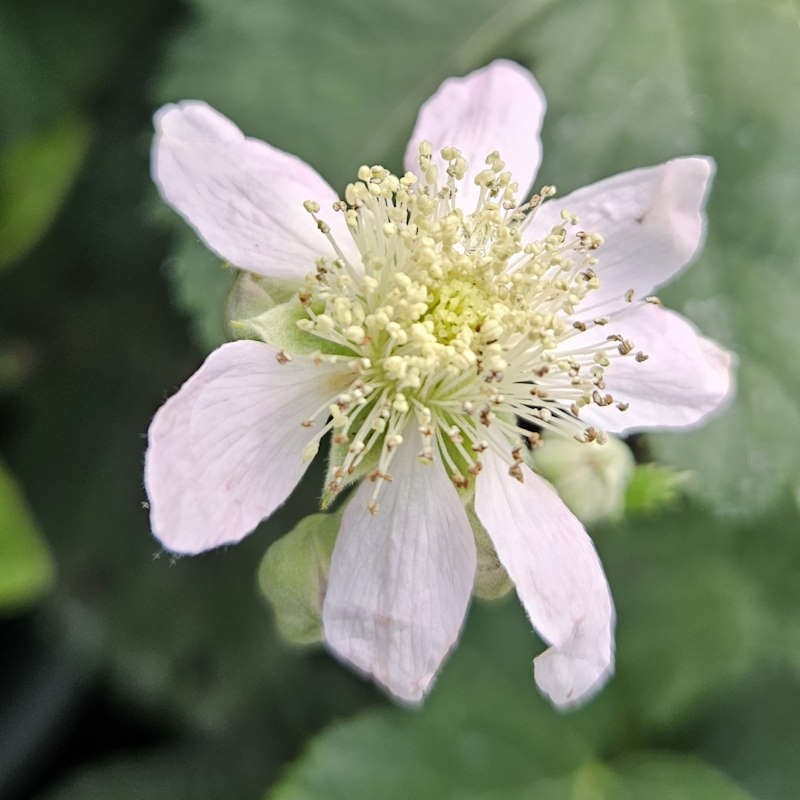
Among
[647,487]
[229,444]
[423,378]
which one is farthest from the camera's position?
[647,487]

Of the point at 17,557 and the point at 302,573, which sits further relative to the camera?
the point at 17,557

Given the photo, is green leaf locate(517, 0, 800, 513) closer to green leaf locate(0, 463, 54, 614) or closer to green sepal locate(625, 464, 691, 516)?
green sepal locate(625, 464, 691, 516)

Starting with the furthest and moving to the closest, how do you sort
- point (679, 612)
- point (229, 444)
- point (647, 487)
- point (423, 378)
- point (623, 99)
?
point (679, 612) → point (623, 99) → point (647, 487) → point (423, 378) → point (229, 444)

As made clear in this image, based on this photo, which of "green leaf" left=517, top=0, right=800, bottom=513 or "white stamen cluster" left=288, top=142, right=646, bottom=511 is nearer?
"white stamen cluster" left=288, top=142, right=646, bottom=511

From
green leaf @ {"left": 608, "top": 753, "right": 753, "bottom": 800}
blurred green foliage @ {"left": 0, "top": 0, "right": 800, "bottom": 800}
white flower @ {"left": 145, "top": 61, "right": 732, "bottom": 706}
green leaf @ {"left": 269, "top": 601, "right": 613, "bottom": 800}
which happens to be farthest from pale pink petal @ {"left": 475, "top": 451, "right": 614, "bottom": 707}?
green leaf @ {"left": 608, "top": 753, "right": 753, "bottom": 800}

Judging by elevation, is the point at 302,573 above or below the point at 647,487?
above

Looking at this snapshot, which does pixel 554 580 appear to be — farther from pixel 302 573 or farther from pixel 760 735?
pixel 760 735

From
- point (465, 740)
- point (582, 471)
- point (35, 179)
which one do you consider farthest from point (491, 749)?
point (35, 179)

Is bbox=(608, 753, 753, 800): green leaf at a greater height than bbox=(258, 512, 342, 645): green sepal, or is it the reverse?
bbox=(258, 512, 342, 645): green sepal
